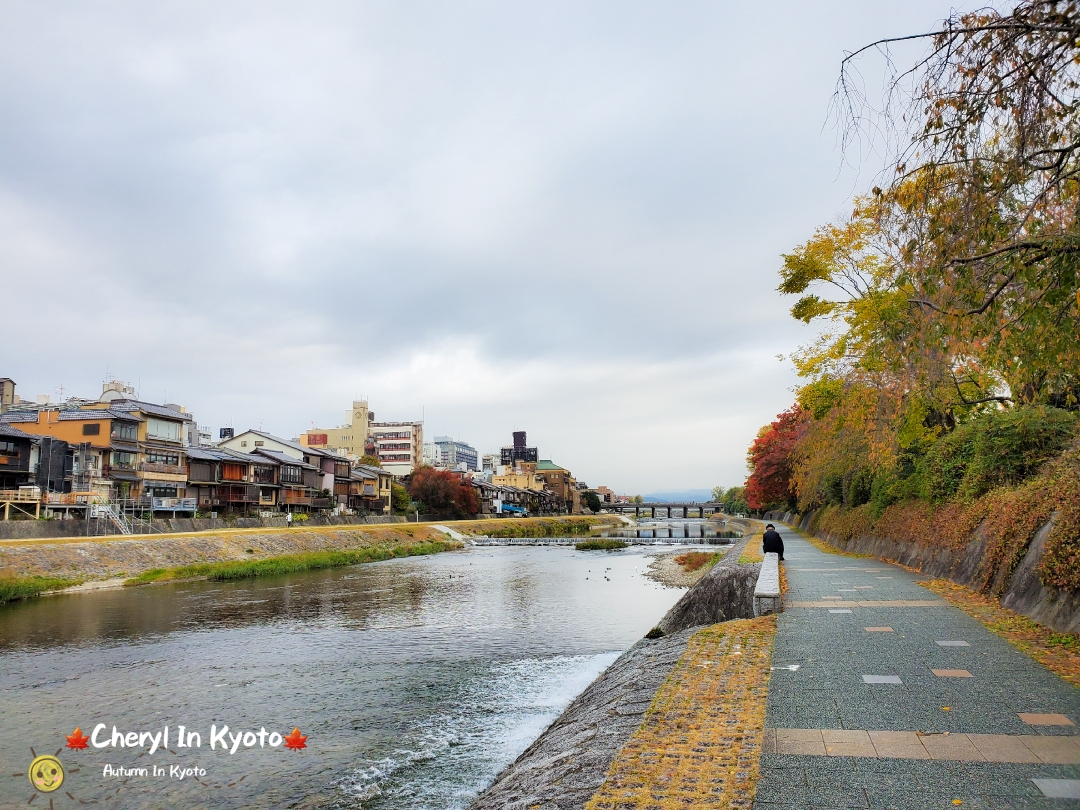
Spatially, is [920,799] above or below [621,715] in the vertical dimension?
above

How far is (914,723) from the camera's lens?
209 inches

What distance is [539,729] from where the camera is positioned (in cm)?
1016

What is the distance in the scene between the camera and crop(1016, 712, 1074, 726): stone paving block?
203 inches

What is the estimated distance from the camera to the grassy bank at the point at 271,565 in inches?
1182

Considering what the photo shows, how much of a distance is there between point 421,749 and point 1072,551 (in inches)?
343

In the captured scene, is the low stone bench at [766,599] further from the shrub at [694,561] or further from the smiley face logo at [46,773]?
the shrub at [694,561]

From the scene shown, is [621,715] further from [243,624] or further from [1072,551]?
[243,624]

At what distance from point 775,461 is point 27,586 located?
45033mm

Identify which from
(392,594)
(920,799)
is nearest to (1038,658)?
(920,799)

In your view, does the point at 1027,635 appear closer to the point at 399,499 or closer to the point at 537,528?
the point at 399,499

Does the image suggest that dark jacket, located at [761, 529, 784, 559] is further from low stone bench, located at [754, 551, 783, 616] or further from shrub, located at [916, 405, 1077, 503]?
low stone bench, located at [754, 551, 783, 616]

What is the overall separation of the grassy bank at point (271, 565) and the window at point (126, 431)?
1965 cm

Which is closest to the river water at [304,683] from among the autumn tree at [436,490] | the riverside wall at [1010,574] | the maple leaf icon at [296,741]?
the maple leaf icon at [296,741]

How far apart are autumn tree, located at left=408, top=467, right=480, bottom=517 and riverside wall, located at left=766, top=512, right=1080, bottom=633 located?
65.9 m
